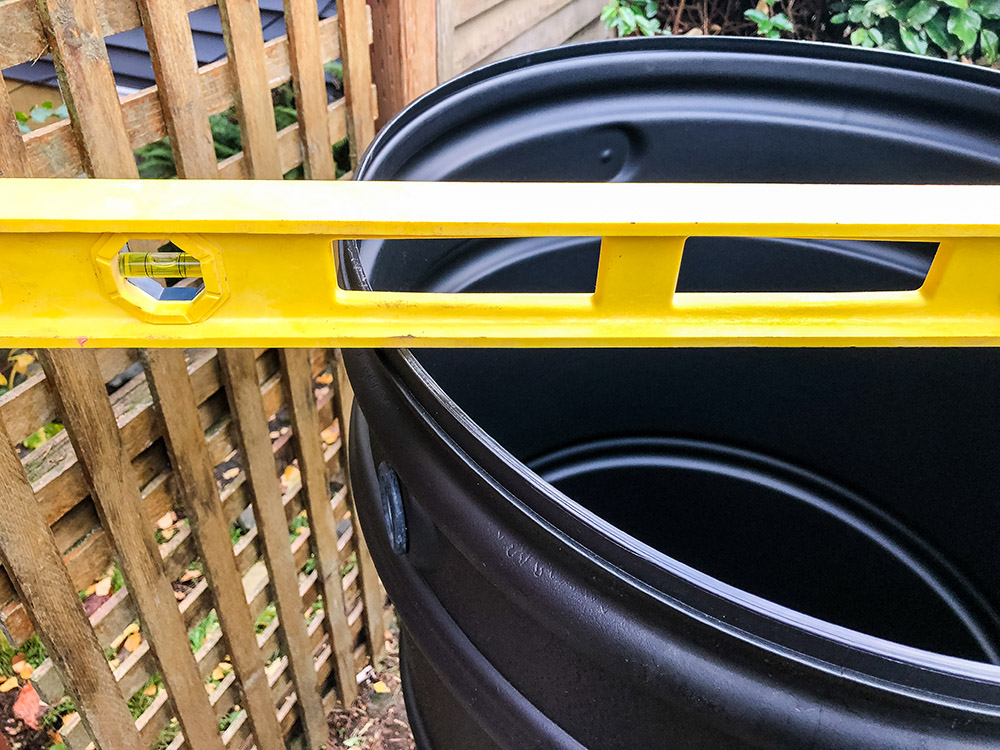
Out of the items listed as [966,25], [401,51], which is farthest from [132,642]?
[966,25]

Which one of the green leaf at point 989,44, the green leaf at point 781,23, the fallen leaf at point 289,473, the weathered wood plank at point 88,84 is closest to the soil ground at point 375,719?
the fallen leaf at point 289,473

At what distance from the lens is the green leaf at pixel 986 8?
2775mm

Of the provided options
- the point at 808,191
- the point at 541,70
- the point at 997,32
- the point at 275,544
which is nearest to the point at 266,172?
the point at 541,70

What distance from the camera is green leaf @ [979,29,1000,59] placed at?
2.82 m

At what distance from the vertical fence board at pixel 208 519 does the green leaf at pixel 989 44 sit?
315 cm

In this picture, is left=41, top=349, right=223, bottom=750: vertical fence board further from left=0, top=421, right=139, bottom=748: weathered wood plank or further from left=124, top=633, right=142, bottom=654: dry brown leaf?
left=124, top=633, right=142, bottom=654: dry brown leaf

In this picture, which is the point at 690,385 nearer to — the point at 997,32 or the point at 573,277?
the point at 573,277

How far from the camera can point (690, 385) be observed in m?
1.59

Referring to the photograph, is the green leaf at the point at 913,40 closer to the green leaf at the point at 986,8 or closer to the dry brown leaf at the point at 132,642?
the green leaf at the point at 986,8

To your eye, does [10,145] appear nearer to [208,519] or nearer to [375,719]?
[208,519]

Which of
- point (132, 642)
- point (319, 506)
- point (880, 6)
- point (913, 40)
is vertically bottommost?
point (132, 642)

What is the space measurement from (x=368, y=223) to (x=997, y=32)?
3.36 meters

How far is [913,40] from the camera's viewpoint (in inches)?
113

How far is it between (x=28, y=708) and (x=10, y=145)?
1584 millimetres
